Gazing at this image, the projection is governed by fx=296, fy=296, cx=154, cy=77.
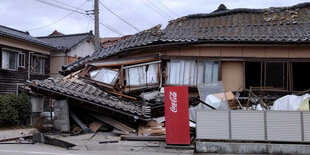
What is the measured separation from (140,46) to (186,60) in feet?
7.45

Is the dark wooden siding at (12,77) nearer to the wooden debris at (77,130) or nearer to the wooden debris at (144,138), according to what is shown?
the wooden debris at (77,130)

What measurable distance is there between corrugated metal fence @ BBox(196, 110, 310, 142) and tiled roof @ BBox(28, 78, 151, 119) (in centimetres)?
314

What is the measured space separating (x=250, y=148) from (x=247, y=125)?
0.68m

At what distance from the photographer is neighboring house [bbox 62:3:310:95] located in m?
13.0

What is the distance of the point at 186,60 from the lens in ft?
45.3

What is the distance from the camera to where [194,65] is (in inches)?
539

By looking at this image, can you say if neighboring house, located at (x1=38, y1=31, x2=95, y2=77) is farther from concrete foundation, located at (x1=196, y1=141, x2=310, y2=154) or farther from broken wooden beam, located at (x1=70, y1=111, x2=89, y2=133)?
concrete foundation, located at (x1=196, y1=141, x2=310, y2=154)

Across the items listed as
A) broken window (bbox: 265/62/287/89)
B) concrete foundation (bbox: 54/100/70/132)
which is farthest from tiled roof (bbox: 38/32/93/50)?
broken window (bbox: 265/62/287/89)

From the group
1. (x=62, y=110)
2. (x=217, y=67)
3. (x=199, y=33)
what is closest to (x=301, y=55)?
(x=217, y=67)

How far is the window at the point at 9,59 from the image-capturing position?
20.8 meters

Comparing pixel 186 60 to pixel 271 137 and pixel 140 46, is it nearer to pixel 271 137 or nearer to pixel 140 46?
pixel 140 46

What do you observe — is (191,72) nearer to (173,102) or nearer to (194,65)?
(194,65)

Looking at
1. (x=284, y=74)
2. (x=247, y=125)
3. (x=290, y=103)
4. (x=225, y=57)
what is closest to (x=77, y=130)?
(x=247, y=125)

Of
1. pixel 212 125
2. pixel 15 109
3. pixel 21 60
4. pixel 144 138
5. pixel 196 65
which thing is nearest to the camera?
pixel 212 125
